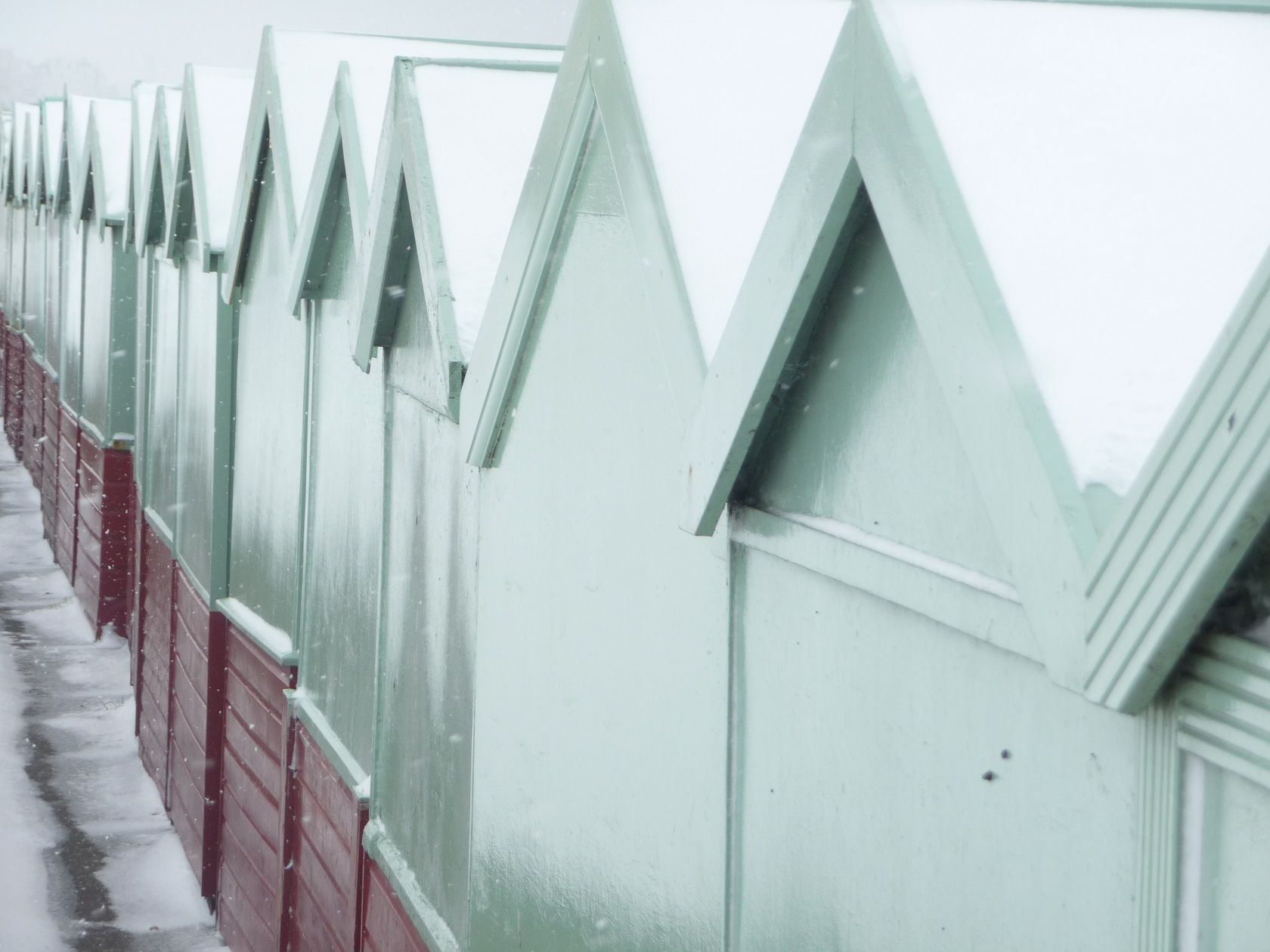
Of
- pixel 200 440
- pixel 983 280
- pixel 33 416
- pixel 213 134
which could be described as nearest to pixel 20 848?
pixel 200 440

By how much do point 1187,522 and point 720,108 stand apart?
1421 mm

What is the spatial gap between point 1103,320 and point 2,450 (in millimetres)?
22649

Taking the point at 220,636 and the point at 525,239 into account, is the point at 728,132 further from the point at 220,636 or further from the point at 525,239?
the point at 220,636

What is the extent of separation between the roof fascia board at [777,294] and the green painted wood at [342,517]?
2324 mm

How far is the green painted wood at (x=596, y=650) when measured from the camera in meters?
2.39

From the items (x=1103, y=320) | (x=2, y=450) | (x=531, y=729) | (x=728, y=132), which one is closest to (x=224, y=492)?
(x=531, y=729)

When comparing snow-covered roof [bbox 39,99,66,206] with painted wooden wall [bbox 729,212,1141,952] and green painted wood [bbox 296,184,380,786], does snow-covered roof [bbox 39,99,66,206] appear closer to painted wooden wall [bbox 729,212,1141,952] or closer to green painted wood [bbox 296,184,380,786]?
green painted wood [bbox 296,184,380,786]

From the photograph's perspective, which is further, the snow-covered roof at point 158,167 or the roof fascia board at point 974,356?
the snow-covered roof at point 158,167

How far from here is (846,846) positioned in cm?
193

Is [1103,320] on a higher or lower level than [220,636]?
higher

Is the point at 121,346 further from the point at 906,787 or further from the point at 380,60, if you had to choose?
the point at 906,787

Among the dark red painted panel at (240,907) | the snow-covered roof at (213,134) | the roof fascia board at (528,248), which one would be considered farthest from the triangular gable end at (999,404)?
the snow-covered roof at (213,134)

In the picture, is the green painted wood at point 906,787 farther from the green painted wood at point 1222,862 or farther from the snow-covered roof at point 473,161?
the snow-covered roof at point 473,161

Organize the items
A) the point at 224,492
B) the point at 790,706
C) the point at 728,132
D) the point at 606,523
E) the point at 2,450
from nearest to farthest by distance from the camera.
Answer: the point at 790,706 < the point at 728,132 < the point at 606,523 < the point at 224,492 < the point at 2,450
